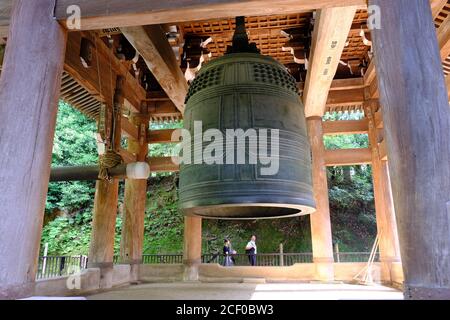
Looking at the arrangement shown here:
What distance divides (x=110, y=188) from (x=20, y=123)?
414 centimetres

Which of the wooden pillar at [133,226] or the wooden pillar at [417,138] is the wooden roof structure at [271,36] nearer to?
the wooden pillar at [133,226]

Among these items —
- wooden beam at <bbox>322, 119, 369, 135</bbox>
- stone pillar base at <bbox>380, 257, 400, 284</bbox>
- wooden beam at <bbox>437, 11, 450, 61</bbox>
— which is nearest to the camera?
wooden beam at <bbox>437, 11, 450, 61</bbox>

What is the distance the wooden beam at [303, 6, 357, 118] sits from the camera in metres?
3.23

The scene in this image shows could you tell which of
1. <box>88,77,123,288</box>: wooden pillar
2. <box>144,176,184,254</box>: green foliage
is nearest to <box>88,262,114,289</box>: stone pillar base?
<box>88,77,123,288</box>: wooden pillar

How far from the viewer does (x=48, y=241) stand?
1557 centimetres

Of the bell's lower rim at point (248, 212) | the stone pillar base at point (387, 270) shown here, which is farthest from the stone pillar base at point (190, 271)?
the bell's lower rim at point (248, 212)

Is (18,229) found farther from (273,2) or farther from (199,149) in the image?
(273,2)

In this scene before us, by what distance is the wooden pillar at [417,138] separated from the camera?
1681 millimetres

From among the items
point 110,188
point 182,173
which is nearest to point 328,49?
point 182,173

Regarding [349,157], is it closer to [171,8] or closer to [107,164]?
[107,164]

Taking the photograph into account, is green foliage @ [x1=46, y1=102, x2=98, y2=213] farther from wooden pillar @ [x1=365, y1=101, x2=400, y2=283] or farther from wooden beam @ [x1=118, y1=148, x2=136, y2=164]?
wooden pillar @ [x1=365, y1=101, x2=400, y2=283]

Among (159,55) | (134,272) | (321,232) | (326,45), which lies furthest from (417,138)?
(134,272)

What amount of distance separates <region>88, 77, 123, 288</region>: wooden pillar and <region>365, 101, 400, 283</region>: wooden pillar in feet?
16.8

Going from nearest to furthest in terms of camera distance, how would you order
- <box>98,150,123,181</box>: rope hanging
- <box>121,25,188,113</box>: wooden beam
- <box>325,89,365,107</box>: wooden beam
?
<box>121,25,188,113</box>: wooden beam < <box>98,150,123,181</box>: rope hanging < <box>325,89,365,107</box>: wooden beam
